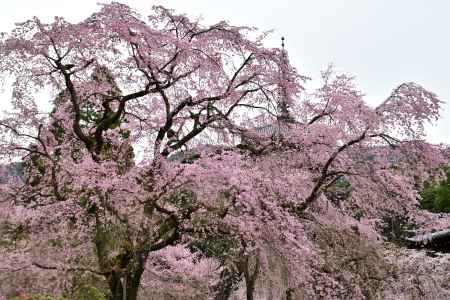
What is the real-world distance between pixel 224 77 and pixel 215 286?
731 cm

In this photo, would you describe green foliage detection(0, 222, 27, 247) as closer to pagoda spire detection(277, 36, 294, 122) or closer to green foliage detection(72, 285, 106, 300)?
green foliage detection(72, 285, 106, 300)

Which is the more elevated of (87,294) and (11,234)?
(11,234)

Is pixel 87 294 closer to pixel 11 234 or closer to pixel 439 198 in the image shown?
pixel 11 234

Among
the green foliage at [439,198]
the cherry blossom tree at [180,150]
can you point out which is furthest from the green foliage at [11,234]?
the green foliage at [439,198]

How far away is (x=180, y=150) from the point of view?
29.4ft

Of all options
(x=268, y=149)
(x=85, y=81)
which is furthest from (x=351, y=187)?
(x=85, y=81)

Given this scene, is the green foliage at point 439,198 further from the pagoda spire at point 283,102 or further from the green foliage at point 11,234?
the green foliage at point 11,234

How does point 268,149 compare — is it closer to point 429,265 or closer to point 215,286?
point 429,265

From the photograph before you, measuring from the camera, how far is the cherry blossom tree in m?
7.30

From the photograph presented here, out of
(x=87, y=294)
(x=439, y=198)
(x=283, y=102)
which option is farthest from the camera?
(x=439, y=198)

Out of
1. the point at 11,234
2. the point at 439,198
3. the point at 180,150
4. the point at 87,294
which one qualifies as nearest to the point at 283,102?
the point at 180,150

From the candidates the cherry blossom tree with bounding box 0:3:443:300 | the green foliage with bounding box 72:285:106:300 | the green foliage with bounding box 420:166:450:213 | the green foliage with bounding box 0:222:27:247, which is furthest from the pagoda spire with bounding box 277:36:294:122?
the green foliage with bounding box 420:166:450:213

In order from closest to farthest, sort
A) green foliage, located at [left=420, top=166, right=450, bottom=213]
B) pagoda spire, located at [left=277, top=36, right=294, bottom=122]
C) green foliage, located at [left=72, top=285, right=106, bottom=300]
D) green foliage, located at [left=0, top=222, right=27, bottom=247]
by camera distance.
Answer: green foliage, located at [left=72, top=285, right=106, bottom=300] → green foliage, located at [left=0, top=222, right=27, bottom=247] → pagoda spire, located at [left=277, top=36, right=294, bottom=122] → green foliage, located at [left=420, top=166, right=450, bottom=213]

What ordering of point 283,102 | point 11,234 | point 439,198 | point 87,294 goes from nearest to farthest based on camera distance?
1. point 87,294
2. point 11,234
3. point 283,102
4. point 439,198
